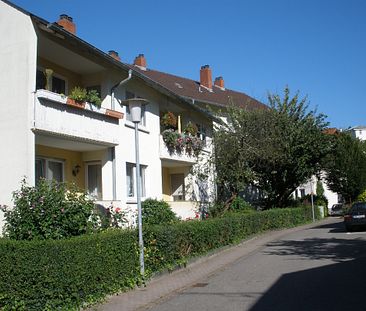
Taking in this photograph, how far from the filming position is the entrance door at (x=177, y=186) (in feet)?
81.3

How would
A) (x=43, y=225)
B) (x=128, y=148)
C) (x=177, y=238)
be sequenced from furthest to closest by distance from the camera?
(x=128, y=148) < (x=177, y=238) < (x=43, y=225)

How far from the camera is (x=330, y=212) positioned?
166 feet

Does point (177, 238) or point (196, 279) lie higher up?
point (177, 238)

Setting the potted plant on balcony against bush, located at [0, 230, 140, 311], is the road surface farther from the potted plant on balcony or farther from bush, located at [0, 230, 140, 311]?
the potted plant on balcony

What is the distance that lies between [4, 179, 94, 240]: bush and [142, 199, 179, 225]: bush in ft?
22.2

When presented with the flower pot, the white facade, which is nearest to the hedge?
the white facade

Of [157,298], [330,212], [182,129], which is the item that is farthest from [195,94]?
[157,298]

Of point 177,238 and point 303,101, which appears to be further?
point 303,101

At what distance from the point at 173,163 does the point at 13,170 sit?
11344mm

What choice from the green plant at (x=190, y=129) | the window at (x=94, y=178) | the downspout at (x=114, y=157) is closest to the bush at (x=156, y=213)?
the downspout at (x=114, y=157)

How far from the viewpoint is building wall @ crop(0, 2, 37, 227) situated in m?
12.4

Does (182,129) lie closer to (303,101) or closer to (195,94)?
(303,101)

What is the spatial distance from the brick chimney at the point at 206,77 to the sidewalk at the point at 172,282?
29149 millimetres

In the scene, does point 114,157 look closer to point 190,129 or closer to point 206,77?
point 190,129
